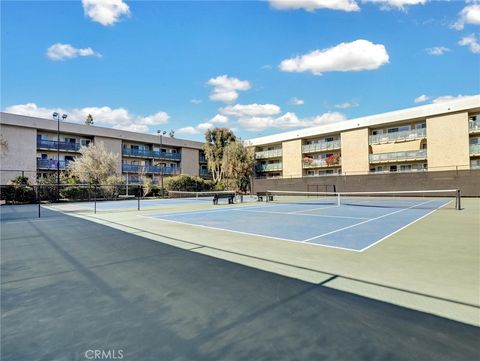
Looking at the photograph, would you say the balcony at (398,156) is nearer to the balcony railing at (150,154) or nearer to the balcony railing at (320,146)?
the balcony railing at (320,146)

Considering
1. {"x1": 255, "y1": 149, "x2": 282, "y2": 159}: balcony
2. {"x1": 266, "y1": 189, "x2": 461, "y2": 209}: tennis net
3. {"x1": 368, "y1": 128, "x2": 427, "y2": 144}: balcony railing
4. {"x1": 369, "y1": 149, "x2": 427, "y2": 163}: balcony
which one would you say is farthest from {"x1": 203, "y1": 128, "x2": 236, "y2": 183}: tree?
{"x1": 369, "y1": 149, "x2": 427, "y2": 163}: balcony

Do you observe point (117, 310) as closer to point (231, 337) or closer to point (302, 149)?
point (231, 337)

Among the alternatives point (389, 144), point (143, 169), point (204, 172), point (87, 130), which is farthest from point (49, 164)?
point (389, 144)

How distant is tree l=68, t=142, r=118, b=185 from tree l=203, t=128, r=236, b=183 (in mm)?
17304

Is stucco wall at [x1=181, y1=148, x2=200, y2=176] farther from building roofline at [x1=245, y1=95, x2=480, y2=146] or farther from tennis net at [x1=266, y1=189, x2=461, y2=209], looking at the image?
tennis net at [x1=266, y1=189, x2=461, y2=209]

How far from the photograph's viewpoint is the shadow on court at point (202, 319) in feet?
8.85

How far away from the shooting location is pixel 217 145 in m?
51.7

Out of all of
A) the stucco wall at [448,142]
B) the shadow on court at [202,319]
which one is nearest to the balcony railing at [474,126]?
the stucco wall at [448,142]

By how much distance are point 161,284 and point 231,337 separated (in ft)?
6.36

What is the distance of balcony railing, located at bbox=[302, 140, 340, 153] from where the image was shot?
143 feet

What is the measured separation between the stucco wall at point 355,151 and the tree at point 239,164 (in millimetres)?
15268

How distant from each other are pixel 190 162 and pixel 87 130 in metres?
19.4

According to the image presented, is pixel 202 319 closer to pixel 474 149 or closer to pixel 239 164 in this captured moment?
pixel 474 149

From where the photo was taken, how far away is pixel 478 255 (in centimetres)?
612
